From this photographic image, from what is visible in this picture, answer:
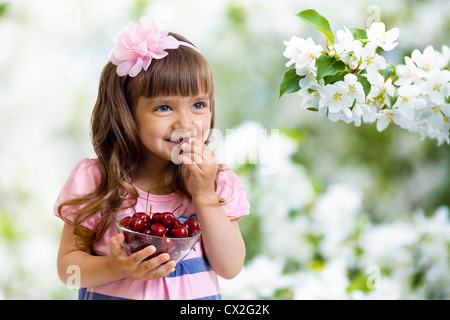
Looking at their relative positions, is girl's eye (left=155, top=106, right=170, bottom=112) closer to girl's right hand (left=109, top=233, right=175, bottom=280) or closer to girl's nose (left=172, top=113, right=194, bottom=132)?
girl's nose (left=172, top=113, right=194, bottom=132)

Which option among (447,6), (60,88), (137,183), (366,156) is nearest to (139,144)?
(137,183)

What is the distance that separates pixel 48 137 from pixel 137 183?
4.24 ft

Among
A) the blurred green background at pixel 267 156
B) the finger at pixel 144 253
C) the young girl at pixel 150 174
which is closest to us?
the finger at pixel 144 253

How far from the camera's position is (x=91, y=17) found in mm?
1981

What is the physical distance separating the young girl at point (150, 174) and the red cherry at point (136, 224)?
0.07 meters

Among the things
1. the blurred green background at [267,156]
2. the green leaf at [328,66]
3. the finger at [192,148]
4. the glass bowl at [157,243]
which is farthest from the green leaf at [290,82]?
the blurred green background at [267,156]

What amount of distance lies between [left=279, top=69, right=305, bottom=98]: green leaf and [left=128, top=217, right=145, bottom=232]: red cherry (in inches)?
→ 10.7

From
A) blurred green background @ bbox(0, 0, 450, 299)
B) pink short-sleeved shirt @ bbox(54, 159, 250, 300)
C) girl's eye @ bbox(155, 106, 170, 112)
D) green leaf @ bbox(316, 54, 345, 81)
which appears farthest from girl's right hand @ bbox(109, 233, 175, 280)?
blurred green background @ bbox(0, 0, 450, 299)

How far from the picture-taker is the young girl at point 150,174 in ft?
2.50

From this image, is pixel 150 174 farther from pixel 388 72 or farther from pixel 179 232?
pixel 388 72

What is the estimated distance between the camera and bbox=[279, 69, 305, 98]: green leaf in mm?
735

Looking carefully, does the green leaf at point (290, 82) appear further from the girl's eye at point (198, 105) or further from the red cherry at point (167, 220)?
the red cherry at point (167, 220)

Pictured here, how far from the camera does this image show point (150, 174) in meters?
0.86

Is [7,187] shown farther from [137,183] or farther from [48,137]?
[137,183]
